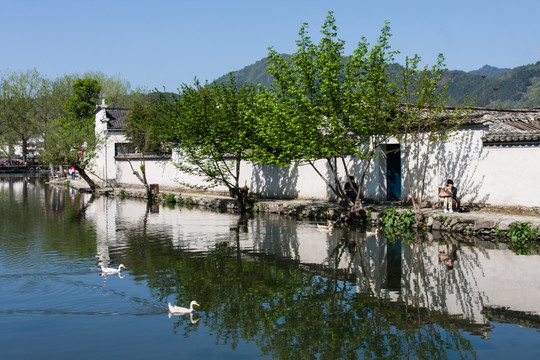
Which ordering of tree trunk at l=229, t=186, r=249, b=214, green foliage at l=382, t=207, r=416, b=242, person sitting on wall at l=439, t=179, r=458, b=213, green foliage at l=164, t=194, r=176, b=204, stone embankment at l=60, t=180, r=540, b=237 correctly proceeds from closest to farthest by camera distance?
stone embankment at l=60, t=180, r=540, b=237
green foliage at l=382, t=207, r=416, b=242
person sitting on wall at l=439, t=179, r=458, b=213
tree trunk at l=229, t=186, r=249, b=214
green foliage at l=164, t=194, r=176, b=204

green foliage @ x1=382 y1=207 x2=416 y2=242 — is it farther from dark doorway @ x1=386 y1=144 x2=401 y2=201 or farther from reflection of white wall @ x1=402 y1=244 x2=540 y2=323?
dark doorway @ x1=386 y1=144 x2=401 y2=201

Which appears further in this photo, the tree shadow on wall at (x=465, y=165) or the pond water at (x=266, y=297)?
the tree shadow on wall at (x=465, y=165)

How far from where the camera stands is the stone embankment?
1847 cm

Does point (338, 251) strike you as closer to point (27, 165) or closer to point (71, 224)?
point (71, 224)

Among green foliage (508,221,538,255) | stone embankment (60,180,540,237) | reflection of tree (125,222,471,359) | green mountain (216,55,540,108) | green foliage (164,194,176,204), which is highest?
green mountain (216,55,540,108)

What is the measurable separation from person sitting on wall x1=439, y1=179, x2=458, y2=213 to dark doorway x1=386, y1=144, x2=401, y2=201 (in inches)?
117

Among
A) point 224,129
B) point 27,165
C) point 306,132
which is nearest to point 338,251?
point 306,132

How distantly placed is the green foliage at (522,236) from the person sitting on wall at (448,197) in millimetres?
3072

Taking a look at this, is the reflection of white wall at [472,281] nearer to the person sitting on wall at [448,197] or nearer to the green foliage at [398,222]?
the green foliage at [398,222]

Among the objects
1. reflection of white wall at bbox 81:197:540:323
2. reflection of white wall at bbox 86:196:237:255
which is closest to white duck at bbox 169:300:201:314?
reflection of white wall at bbox 81:197:540:323

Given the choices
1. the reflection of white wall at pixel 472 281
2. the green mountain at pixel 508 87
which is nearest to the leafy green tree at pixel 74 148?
the reflection of white wall at pixel 472 281

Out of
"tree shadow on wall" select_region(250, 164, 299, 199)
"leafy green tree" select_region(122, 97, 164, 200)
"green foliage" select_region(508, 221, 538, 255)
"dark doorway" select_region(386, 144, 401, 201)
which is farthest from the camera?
"leafy green tree" select_region(122, 97, 164, 200)

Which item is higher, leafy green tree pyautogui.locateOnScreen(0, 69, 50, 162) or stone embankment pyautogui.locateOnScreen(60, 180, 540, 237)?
leafy green tree pyautogui.locateOnScreen(0, 69, 50, 162)

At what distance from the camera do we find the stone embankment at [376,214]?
1847 centimetres
